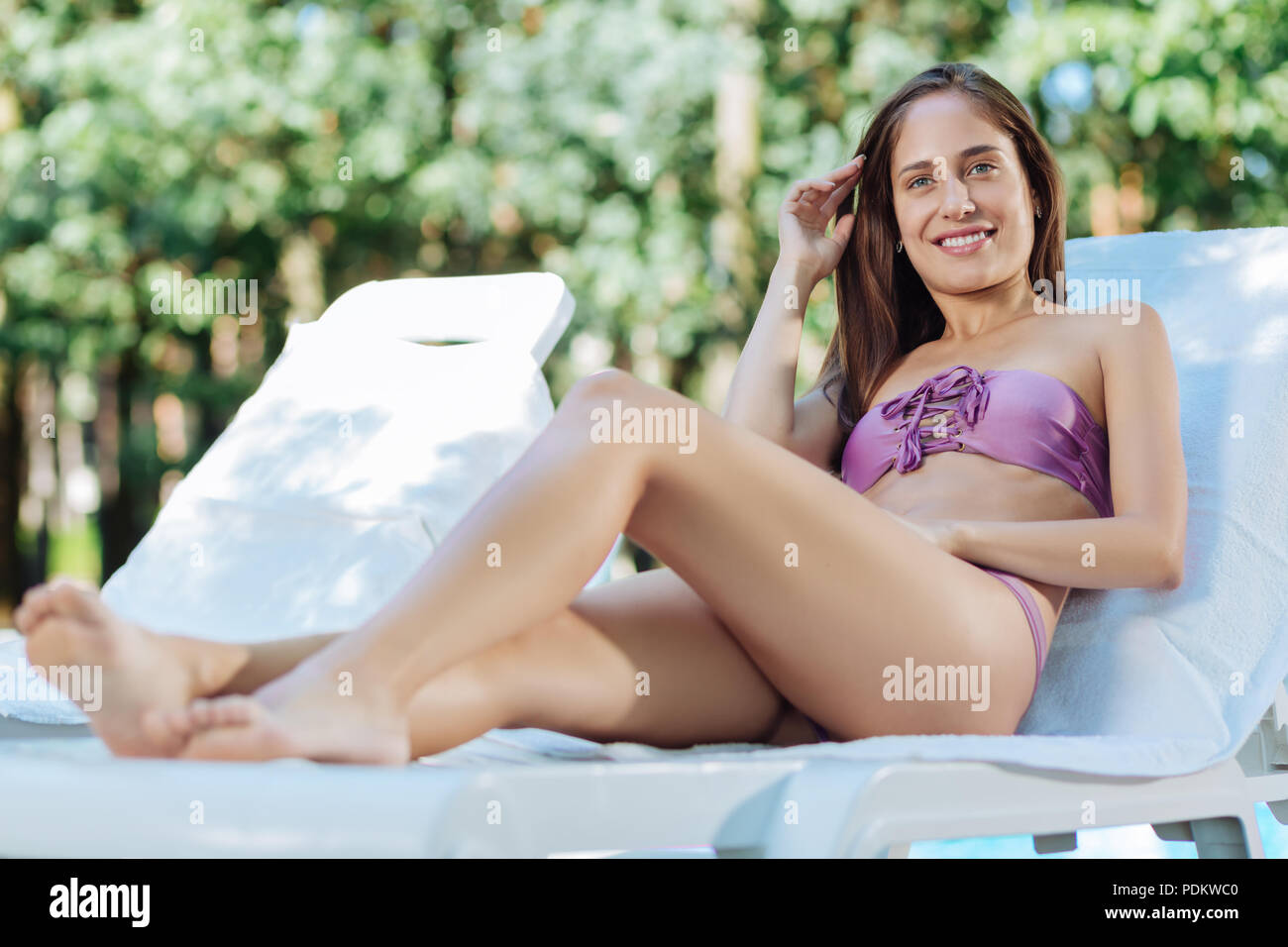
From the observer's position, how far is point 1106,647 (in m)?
1.94

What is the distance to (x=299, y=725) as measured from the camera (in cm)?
129

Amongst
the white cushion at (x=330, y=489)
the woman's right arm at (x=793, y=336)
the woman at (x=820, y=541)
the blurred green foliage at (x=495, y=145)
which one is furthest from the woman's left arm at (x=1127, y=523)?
the blurred green foliage at (x=495, y=145)

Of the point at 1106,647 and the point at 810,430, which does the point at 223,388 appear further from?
the point at 1106,647

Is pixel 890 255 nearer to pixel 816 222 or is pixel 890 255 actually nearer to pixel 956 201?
pixel 816 222

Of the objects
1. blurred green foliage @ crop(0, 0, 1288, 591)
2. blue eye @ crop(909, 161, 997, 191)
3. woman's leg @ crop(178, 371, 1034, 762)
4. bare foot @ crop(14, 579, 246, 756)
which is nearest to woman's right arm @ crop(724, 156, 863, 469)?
blue eye @ crop(909, 161, 997, 191)

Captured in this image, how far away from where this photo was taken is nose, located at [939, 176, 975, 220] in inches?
81.7

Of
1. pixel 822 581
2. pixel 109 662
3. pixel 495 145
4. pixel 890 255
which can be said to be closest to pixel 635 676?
pixel 822 581

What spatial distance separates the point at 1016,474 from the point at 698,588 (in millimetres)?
546

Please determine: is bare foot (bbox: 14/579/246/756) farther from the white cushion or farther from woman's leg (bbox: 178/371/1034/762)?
the white cushion

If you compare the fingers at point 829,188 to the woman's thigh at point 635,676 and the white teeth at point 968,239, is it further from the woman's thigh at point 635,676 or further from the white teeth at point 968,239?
the woman's thigh at point 635,676

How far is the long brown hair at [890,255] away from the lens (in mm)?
2168

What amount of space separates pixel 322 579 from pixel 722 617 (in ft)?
3.48

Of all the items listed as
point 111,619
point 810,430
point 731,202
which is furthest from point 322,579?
point 731,202

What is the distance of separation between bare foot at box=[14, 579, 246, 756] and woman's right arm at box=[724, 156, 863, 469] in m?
1.15
